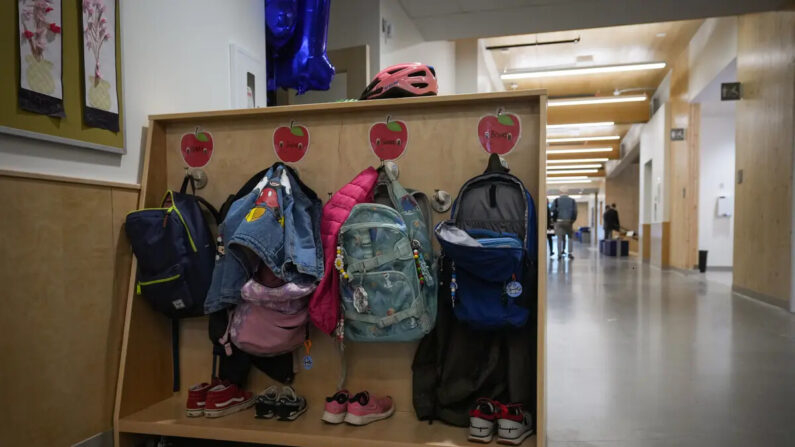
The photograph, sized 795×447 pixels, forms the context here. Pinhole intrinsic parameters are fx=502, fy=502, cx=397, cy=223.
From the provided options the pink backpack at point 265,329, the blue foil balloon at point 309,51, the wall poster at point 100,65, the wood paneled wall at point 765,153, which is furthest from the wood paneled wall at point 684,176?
the wall poster at point 100,65

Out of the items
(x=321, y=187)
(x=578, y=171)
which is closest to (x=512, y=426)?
(x=321, y=187)

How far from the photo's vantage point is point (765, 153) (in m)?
5.28

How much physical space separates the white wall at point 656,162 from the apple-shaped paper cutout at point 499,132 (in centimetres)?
862

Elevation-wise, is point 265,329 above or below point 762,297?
above

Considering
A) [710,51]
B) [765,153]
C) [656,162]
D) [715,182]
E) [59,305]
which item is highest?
[710,51]

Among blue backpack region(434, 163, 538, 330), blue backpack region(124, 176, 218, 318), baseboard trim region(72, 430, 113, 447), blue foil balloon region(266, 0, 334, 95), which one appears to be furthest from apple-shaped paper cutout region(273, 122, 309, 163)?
baseboard trim region(72, 430, 113, 447)

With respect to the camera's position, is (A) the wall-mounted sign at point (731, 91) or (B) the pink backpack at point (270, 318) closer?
(B) the pink backpack at point (270, 318)

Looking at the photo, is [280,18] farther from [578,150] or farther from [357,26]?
[578,150]

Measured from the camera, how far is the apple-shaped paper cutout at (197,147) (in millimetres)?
2160

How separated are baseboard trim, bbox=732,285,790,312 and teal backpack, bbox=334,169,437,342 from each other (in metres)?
4.71

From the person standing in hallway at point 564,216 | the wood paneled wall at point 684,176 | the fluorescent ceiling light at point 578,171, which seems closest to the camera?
the wood paneled wall at point 684,176

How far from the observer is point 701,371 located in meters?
2.90

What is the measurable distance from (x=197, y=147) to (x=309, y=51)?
121 centimetres

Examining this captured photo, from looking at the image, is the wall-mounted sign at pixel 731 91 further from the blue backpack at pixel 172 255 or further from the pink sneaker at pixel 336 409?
the blue backpack at pixel 172 255
